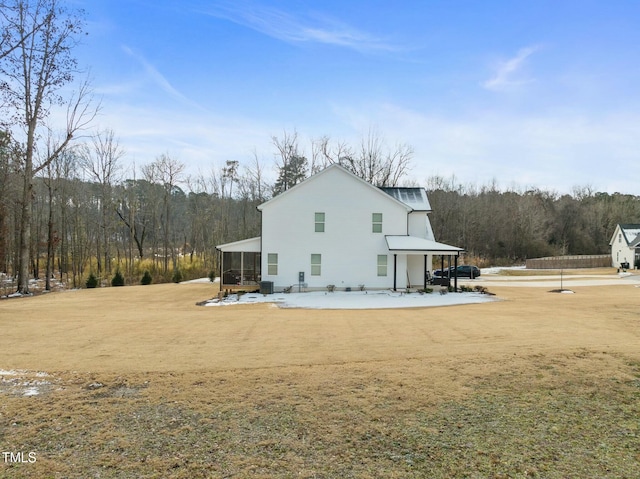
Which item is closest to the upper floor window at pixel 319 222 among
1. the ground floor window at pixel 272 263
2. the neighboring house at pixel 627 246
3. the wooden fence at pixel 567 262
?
the ground floor window at pixel 272 263

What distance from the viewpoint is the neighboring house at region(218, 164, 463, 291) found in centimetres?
2381

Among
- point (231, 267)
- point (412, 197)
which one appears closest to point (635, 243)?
point (412, 197)

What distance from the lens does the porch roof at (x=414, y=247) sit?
22.6m

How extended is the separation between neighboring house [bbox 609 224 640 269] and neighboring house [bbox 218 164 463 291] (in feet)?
119

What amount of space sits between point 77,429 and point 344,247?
1984cm

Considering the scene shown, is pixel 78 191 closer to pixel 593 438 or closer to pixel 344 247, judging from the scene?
pixel 344 247

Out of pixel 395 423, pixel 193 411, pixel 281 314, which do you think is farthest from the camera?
pixel 281 314

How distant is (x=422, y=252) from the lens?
74.4 feet

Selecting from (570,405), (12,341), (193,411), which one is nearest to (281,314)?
(12,341)

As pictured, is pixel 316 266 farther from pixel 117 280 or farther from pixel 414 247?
pixel 117 280

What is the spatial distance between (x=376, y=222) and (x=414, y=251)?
3.15m

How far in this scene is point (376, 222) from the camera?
2441 cm

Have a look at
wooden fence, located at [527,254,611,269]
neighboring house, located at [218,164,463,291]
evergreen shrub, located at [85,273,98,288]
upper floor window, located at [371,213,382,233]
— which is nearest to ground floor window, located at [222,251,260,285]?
neighboring house, located at [218,164,463,291]

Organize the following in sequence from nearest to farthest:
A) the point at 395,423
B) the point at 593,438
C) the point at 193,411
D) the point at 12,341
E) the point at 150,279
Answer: the point at 593,438
the point at 395,423
the point at 193,411
the point at 12,341
the point at 150,279
